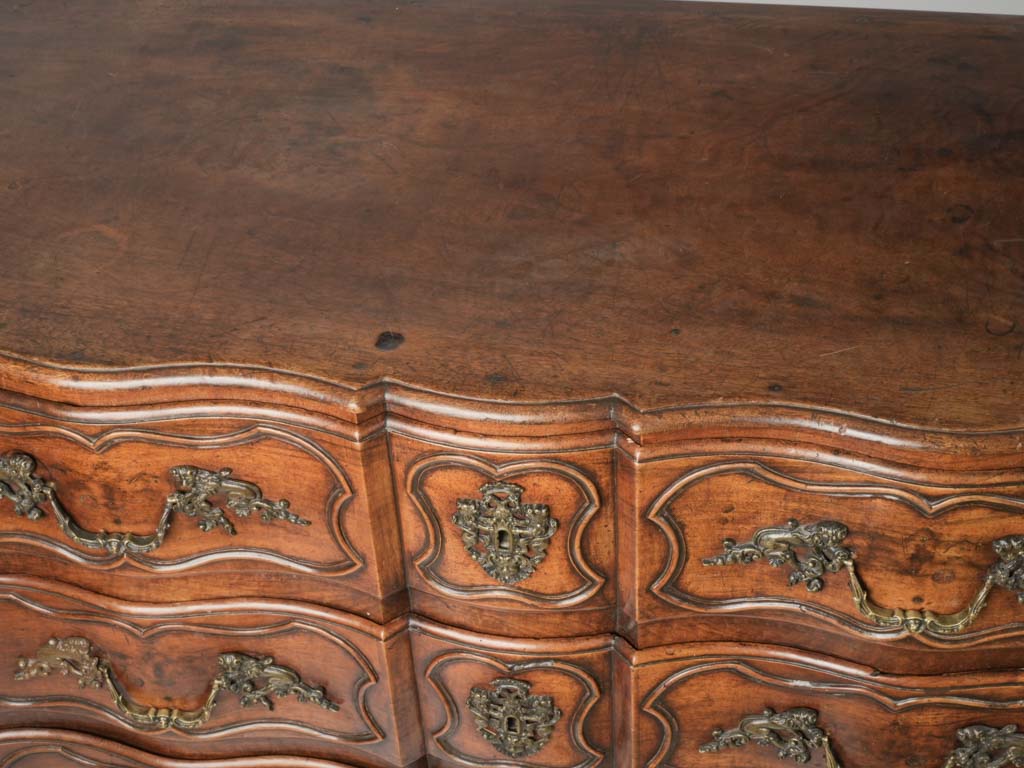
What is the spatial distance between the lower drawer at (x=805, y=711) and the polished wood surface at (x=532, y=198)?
259mm

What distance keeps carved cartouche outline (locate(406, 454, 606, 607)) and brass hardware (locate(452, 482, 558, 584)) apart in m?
0.01

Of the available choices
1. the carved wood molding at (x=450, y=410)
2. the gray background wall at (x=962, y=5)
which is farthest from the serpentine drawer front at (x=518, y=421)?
the gray background wall at (x=962, y=5)

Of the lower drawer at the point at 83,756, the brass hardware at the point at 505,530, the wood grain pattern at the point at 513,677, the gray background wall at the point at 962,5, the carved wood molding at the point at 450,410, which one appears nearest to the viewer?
the carved wood molding at the point at 450,410

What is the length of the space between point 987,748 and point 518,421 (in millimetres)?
475

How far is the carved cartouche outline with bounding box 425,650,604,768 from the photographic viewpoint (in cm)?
99

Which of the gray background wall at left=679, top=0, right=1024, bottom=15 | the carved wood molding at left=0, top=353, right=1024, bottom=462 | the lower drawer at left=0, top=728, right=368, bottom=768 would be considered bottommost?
the lower drawer at left=0, top=728, right=368, bottom=768

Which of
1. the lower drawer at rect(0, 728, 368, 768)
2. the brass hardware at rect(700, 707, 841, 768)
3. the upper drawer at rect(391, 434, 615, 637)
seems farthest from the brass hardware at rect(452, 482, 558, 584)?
the lower drawer at rect(0, 728, 368, 768)

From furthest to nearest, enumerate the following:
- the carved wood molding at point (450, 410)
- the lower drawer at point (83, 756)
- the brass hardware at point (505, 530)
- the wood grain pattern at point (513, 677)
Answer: the lower drawer at point (83, 756) < the wood grain pattern at point (513, 677) < the brass hardware at point (505, 530) < the carved wood molding at point (450, 410)

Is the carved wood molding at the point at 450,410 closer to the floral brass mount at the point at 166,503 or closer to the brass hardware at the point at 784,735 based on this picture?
the floral brass mount at the point at 166,503

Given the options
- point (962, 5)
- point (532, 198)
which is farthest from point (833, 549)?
point (962, 5)

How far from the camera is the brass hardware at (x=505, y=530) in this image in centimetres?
88

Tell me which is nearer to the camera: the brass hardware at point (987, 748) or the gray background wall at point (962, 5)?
the brass hardware at point (987, 748)

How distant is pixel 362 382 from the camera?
0.83 m

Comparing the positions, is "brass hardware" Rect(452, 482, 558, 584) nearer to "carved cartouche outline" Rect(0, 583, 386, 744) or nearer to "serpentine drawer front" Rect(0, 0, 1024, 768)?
"serpentine drawer front" Rect(0, 0, 1024, 768)
